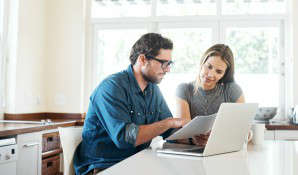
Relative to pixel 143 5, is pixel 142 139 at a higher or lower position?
lower

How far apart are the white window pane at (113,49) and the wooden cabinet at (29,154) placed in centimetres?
144

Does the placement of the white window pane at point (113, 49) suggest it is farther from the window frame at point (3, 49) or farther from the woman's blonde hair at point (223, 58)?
the woman's blonde hair at point (223, 58)

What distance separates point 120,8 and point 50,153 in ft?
6.21

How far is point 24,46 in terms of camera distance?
3758 mm

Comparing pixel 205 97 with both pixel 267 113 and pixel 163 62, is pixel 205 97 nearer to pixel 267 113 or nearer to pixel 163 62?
pixel 163 62

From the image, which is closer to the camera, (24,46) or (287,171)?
(287,171)

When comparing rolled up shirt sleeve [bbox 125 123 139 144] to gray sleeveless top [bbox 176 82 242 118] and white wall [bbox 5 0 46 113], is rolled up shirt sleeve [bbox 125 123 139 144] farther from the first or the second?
white wall [bbox 5 0 46 113]

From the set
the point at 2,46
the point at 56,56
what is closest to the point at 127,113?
the point at 2,46

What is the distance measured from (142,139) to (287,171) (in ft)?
2.18

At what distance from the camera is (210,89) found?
2.39 m

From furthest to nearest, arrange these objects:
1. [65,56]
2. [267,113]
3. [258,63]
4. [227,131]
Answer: [65,56]
[258,63]
[267,113]
[227,131]

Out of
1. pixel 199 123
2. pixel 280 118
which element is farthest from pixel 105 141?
pixel 280 118

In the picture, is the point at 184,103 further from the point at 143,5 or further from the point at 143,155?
the point at 143,5

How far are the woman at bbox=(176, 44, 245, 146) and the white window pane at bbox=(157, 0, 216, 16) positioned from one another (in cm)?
178
